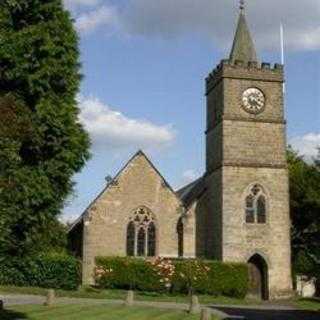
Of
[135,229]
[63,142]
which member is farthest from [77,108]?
[135,229]

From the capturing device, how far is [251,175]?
Answer: 47062mm

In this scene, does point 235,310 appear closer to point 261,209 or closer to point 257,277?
point 257,277

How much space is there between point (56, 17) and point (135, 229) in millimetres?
27465

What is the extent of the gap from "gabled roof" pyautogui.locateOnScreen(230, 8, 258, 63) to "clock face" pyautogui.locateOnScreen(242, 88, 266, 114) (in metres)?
2.41

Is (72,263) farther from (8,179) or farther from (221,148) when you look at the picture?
(8,179)

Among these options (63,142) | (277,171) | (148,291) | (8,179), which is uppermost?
(277,171)

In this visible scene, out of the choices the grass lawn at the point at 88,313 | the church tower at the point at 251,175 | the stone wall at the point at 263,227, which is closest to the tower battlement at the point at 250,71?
the church tower at the point at 251,175

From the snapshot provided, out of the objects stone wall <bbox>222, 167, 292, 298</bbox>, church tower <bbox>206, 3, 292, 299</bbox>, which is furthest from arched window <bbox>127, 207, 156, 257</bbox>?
stone wall <bbox>222, 167, 292, 298</bbox>

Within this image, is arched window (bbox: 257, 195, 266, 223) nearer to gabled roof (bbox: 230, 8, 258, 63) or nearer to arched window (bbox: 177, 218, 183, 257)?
arched window (bbox: 177, 218, 183, 257)

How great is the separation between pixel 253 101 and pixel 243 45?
180 inches

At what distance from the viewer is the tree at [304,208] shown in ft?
158

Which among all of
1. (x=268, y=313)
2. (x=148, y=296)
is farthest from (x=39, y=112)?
(x=148, y=296)

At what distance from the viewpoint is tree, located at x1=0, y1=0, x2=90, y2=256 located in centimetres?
2034

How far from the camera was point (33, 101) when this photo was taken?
21.6 metres
